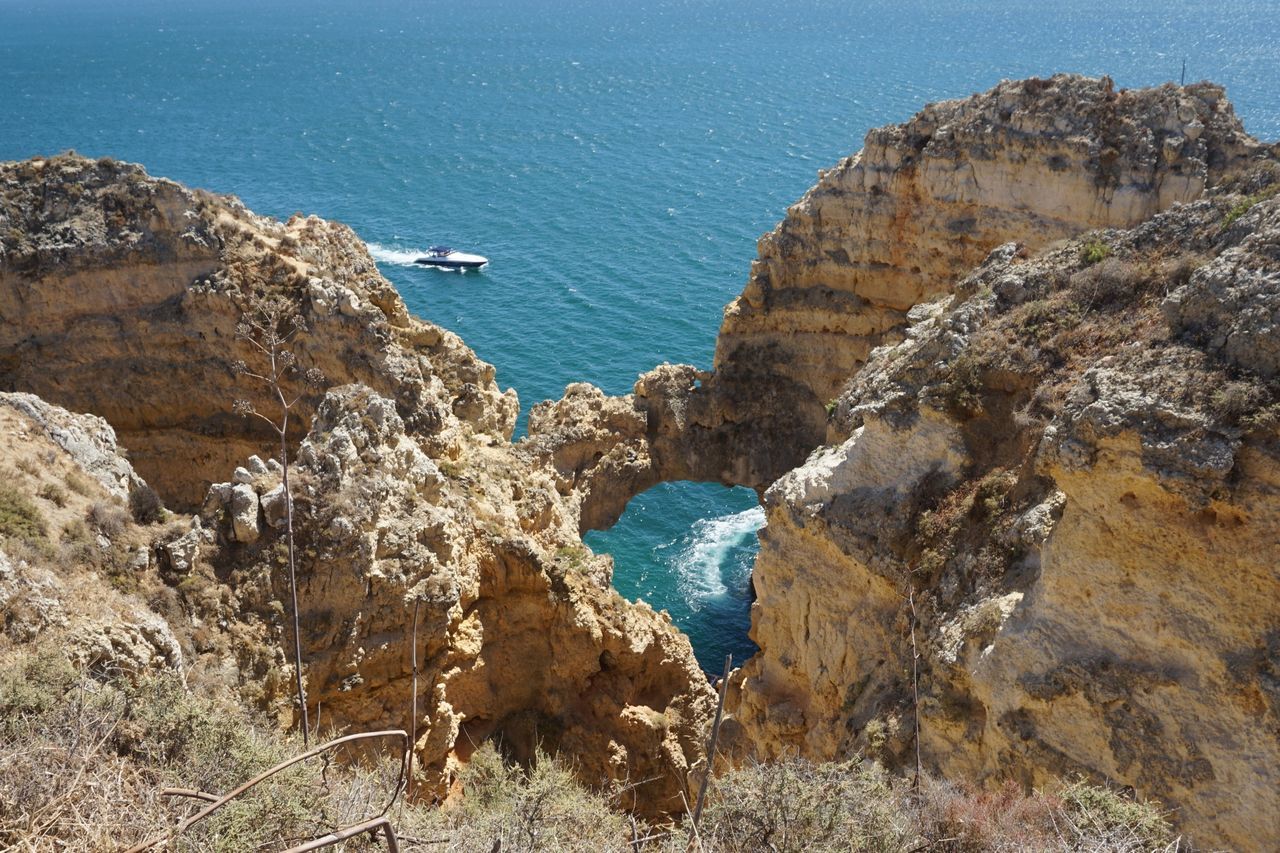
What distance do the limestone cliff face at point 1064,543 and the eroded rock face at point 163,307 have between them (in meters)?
12.5

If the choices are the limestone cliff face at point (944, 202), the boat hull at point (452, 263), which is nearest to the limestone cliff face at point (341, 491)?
the limestone cliff face at point (944, 202)

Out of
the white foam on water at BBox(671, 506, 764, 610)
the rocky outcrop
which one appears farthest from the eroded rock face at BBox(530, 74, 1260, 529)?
the rocky outcrop

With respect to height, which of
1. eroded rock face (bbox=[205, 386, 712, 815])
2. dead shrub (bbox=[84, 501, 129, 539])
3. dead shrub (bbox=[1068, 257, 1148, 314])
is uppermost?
dead shrub (bbox=[1068, 257, 1148, 314])

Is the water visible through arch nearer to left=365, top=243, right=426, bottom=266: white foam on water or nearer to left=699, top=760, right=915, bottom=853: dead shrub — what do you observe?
left=699, top=760, right=915, bottom=853: dead shrub

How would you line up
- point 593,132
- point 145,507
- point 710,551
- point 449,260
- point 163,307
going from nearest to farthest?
1. point 145,507
2. point 163,307
3. point 710,551
4. point 449,260
5. point 593,132

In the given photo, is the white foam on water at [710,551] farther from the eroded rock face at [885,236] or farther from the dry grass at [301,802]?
the dry grass at [301,802]

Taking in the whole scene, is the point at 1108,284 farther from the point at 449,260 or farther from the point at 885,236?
the point at 449,260

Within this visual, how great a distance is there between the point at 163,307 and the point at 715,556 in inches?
932

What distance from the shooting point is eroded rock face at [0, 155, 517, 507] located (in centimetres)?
2722

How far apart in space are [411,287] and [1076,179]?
1655 inches

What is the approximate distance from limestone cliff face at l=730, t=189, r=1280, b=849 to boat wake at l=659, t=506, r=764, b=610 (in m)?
20.8

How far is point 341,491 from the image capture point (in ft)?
59.6

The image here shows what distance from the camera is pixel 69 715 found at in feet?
38.1

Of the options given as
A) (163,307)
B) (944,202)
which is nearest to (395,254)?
(163,307)
